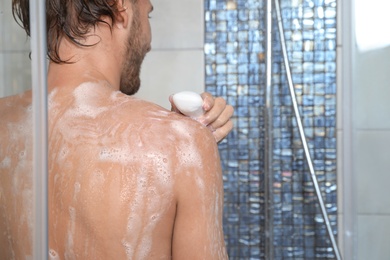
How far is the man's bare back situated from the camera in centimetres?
83

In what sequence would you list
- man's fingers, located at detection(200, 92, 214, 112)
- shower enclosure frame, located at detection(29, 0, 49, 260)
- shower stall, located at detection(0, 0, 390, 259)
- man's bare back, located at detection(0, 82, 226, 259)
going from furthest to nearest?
1. shower stall, located at detection(0, 0, 390, 259)
2. man's fingers, located at detection(200, 92, 214, 112)
3. man's bare back, located at detection(0, 82, 226, 259)
4. shower enclosure frame, located at detection(29, 0, 49, 260)

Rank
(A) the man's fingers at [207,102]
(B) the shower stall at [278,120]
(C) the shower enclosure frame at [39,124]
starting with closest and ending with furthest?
(C) the shower enclosure frame at [39,124]
(A) the man's fingers at [207,102]
(B) the shower stall at [278,120]

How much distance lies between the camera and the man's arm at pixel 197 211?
0.84 m

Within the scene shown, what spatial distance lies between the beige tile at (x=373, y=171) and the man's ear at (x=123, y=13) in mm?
521

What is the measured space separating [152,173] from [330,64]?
1235 millimetres

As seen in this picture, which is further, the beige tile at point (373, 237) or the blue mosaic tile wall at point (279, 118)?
the blue mosaic tile wall at point (279, 118)

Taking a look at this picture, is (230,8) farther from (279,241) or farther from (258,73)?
(279,241)

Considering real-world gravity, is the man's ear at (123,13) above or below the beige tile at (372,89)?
above

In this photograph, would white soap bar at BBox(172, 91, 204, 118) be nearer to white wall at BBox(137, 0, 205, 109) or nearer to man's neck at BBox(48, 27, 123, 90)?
man's neck at BBox(48, 27, 123, 90)

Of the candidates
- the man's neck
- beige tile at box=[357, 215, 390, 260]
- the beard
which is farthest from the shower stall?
beige tile at box=[357, 215, 390, 260]

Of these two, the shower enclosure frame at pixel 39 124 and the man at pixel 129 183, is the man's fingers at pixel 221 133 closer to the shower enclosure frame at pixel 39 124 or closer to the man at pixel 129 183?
the man at pixel 129 183

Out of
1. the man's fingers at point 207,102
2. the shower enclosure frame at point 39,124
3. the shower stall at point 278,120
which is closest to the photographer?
the shower enclosure frame at point 39,124


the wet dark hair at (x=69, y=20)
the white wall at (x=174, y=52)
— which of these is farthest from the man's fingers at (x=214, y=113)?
the white wall at (x=174, y=52)

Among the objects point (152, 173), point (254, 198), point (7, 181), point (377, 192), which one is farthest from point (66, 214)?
point (254, 198)
